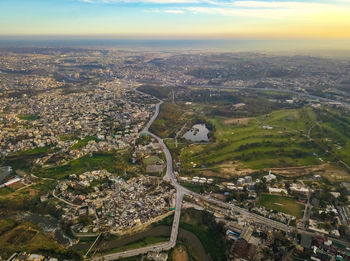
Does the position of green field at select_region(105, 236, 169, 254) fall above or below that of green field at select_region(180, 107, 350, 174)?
below

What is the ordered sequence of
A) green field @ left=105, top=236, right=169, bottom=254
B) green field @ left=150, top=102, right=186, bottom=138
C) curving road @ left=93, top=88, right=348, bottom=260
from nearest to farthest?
curving road @ left=93, top=88, right=348, bottom=260 → green field @ left=105, top=236, right=169, bottom=254 → green field @ left=150, top=102, right=186, bottom=138

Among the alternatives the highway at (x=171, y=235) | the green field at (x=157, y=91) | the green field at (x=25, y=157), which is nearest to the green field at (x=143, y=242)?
the highway at (x=171, y=235)

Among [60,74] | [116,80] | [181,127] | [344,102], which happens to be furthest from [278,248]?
[60,74]

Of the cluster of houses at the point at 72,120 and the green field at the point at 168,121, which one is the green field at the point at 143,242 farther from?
the green field at the point at 168,121

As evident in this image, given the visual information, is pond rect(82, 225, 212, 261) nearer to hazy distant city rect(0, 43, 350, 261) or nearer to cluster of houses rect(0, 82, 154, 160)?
hazy distant city rect(0, 43, 350, 261)

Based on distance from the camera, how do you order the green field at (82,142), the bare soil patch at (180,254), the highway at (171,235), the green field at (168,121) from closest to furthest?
the bare soil patch at (180,254) → the highway at (171,235) → the green field at (82,142) → the green field at (168,121)

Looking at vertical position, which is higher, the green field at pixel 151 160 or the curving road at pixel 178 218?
the curving road at pixel 178 218

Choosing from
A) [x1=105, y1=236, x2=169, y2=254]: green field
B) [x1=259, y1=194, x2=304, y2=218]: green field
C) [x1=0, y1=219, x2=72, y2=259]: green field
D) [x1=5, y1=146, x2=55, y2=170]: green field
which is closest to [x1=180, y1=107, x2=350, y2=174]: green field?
[x1=259, y1=194, x2=304, y2=218]: green field
